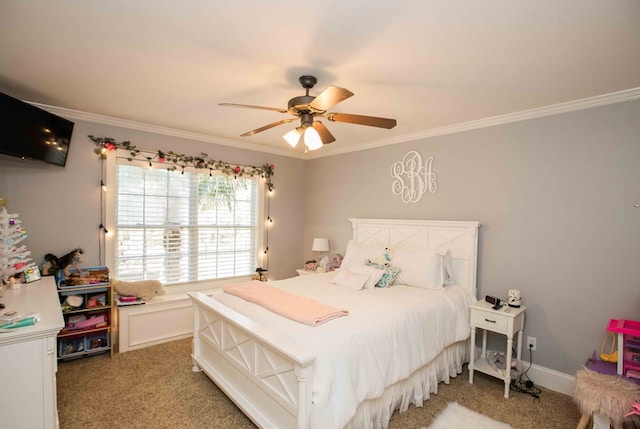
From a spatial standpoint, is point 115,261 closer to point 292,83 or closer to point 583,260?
point 292,83

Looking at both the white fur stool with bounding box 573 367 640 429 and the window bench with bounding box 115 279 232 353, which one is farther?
the window bench with bounding box 115 279 232 353

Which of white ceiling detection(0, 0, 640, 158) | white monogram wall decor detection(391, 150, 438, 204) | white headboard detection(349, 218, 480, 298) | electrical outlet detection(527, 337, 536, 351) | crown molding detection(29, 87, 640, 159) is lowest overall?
electrical outlet detection(527, 337, 536, 351)

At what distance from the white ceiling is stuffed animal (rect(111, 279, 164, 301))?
75.6 inches

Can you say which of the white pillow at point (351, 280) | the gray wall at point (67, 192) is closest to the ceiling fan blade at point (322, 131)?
the white pillow at point (351, 280)

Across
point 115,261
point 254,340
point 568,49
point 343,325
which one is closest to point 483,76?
point 568,49

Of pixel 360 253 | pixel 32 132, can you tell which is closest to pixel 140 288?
pixel 32 132

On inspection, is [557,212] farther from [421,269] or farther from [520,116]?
[421,269]

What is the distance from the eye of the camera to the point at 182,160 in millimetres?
4035

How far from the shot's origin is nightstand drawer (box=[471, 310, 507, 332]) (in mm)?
2760

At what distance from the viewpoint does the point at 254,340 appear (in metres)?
2.16

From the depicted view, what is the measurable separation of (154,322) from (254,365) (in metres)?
2.02

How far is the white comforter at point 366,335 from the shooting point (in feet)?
5.95

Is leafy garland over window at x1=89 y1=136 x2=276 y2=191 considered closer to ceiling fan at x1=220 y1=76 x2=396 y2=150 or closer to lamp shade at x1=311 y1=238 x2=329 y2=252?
lamp shade at x1=311 y1=238 x2=329 y2=252

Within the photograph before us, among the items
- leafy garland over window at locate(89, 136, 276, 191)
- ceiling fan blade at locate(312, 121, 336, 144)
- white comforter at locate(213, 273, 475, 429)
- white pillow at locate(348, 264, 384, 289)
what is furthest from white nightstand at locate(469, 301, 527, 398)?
leafy garland over window at locate(89, 136, 276, 191)
